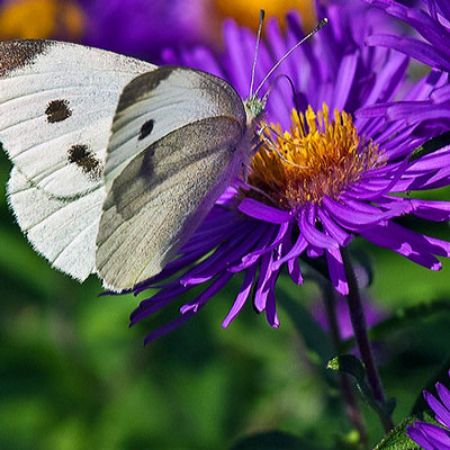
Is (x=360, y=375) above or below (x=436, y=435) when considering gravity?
below

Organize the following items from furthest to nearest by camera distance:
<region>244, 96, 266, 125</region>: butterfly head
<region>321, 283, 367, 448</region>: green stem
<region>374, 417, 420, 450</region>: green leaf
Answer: <region>321, 283, 367, 448</region>: green stem < <region>244, 96, 266, 125</region>: butterfly head < <region>374, 417, 420, 450</region>: green leaf

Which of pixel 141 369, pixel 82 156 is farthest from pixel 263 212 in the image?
pixel 141 369

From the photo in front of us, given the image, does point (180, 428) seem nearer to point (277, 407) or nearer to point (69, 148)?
point (277, 407)

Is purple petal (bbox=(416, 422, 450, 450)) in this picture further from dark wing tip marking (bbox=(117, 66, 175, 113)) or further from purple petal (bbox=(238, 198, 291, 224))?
dark wing tip marking (bbox=(117, 66, 175, 113))

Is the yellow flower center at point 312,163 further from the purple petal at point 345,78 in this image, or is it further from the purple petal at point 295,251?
the purple petal at point 295,251

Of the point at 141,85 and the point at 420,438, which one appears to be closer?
the point at 420,438

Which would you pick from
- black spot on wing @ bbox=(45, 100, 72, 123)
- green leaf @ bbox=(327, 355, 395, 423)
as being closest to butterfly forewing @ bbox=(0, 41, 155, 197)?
black spot on wing @ bbox=(45, 100, 72, 123)

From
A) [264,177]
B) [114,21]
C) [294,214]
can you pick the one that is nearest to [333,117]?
[264,177]

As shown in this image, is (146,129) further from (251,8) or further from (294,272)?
(251,8)
